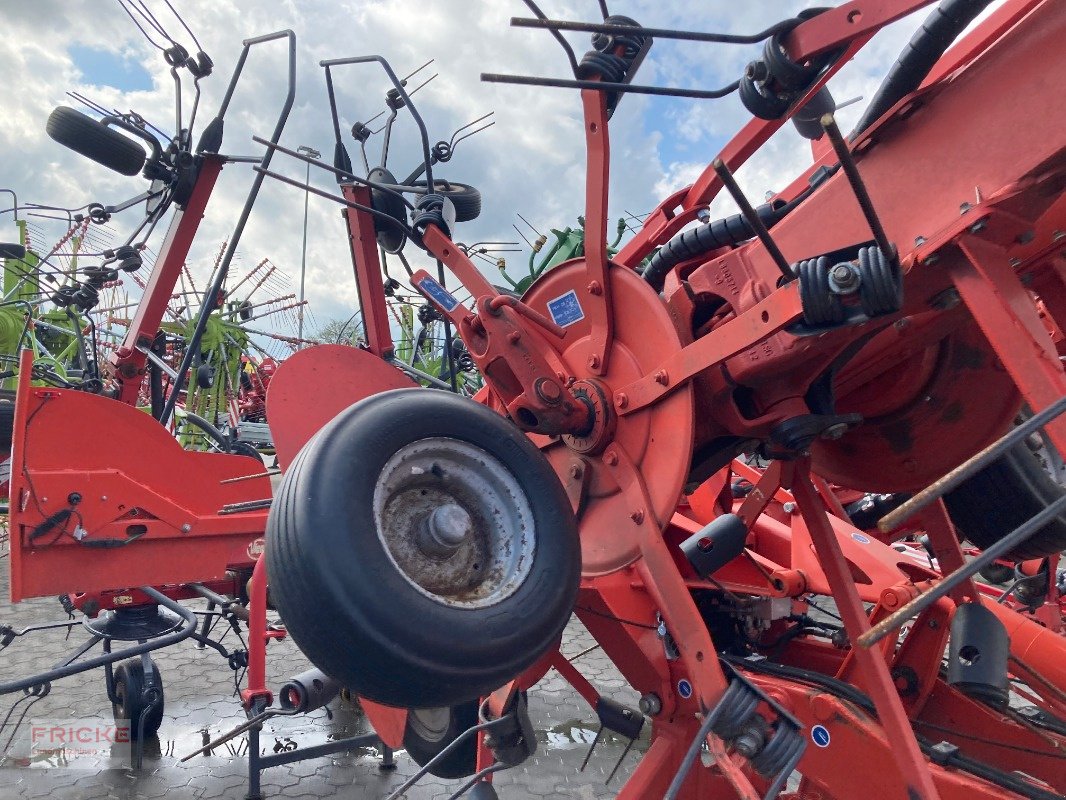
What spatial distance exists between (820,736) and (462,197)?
8.04 ft

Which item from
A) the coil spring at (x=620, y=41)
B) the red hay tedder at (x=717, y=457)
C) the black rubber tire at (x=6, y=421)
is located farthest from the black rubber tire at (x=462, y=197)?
the black rubber tire at (x=6, y=421)

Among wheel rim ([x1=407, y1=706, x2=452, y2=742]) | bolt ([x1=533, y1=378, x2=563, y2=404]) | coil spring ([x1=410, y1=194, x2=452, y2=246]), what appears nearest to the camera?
bolt ([x1=533, y1=378, x2=563, y2=404])

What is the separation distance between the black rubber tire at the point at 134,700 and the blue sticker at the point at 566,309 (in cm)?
332

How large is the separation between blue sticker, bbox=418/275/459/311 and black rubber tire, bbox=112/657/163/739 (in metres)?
3.10

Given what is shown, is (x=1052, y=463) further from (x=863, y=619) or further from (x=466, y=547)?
(x=466, y=547)

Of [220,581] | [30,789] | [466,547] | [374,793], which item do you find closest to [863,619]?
[466,547]

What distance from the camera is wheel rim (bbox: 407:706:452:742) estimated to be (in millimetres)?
3053

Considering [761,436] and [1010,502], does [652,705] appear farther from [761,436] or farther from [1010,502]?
[1010,502]

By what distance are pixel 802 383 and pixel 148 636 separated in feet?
12.2

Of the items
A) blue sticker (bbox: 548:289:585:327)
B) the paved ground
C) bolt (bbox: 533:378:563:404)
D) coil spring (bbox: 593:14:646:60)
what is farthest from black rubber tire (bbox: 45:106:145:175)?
the paved ground

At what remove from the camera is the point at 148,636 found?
4.18 metres

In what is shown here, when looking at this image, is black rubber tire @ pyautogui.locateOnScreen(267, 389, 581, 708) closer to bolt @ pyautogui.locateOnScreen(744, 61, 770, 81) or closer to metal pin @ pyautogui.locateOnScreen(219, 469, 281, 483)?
bolt @ pyautogui.locateOnScreen(744, 61, 770, 81)

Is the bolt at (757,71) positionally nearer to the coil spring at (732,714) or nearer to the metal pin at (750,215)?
the metal pin at (750,215)

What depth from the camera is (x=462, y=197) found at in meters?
3.29
